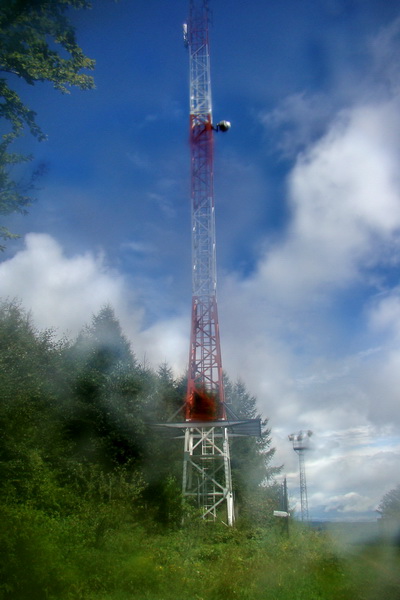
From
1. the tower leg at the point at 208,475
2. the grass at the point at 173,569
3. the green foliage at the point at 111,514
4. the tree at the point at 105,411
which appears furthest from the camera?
the tree at the point at 105,411

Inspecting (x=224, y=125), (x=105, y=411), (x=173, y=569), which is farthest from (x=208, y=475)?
(x=224, y=125)

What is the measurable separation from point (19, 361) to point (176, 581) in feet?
44.1

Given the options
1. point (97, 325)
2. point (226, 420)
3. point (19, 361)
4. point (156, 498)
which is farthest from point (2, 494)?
point (97, 325)

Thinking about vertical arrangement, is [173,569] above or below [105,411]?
below

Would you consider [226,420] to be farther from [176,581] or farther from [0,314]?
[0,314]

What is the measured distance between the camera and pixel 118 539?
1202 cm

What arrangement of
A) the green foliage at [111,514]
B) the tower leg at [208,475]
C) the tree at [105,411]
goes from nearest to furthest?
the green foliage at [111,514], the tower leg at [208,475], the tree at [105,411]

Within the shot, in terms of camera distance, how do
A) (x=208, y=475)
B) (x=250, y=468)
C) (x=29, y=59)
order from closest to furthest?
(x=29, y=59) < (x=208, y=475) < (x=250, y=468)

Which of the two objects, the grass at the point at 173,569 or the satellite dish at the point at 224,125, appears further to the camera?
the satellite dish at the point at 224,125

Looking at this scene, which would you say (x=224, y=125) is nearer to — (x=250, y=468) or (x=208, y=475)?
(x=208, y=475)

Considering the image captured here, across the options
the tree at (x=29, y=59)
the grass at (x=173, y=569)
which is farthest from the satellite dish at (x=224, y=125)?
the grass at (x=173, y=569)

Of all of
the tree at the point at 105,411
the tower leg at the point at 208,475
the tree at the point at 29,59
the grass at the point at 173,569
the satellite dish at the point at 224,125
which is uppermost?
the satellite dish at the point at 224,125

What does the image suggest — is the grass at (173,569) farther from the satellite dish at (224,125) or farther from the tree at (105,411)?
the satellite dish at (224,125)

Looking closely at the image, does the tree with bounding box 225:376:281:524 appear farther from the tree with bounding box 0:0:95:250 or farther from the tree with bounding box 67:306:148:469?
the tree with bounding box 0:0:95:250
